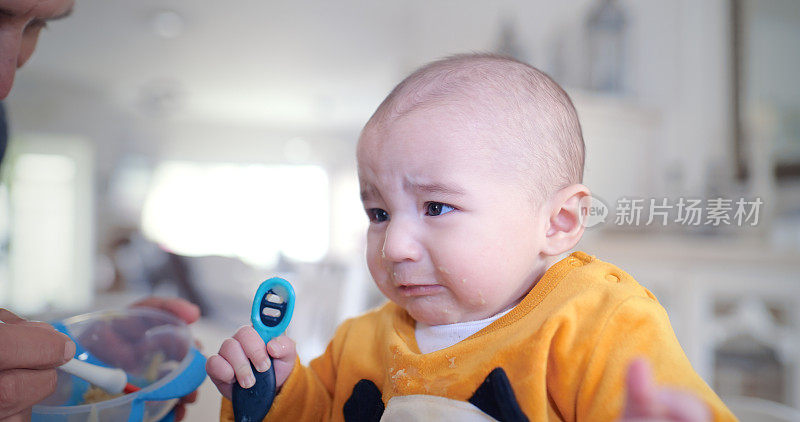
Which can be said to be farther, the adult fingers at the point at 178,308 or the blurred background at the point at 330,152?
the blurred background at the point at 330,152

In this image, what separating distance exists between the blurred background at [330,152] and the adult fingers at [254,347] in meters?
0.17

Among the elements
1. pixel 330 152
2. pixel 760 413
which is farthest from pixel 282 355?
pixel 330 152

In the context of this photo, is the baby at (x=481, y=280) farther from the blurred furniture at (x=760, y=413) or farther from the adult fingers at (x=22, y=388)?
the blurred furniture at (x=760, y=413)

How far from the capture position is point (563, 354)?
1.43 feet

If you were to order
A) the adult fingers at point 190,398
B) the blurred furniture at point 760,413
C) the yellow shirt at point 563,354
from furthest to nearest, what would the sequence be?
the blurred furniture at point 760,413 < the adult fingers at point 190,398 < the yellow shirt at point 563,354

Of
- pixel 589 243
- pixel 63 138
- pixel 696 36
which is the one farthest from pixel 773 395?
pixel 63 138

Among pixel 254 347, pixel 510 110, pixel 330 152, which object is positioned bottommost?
pixel 254 347

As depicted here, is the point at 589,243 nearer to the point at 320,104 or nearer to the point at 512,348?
the point at 512,348

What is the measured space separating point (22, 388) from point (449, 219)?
1.35 feet

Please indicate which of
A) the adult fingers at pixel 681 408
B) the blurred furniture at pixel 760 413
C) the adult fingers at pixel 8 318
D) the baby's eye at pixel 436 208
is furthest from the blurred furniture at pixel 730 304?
the adult fingers at pixel 8 318

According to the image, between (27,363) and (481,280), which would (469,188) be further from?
(27,363)

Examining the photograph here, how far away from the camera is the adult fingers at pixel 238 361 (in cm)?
51

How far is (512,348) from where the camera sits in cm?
46

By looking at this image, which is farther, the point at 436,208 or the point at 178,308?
the point at 178,308
